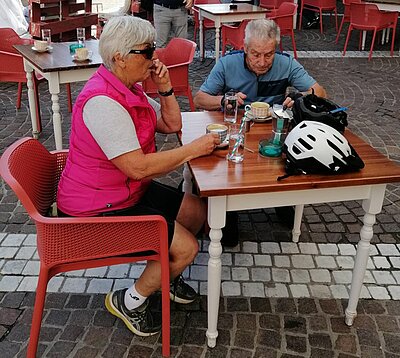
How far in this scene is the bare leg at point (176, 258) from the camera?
246 cm

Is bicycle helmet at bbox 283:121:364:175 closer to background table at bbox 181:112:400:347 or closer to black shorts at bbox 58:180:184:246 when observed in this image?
background table at bbox 181:112:400:347

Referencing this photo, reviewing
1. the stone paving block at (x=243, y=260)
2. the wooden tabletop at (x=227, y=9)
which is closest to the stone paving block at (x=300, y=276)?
the stone paving block at (x=243, y=260)

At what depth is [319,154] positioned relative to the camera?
2.22 meters

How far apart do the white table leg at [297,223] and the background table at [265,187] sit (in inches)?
33.6

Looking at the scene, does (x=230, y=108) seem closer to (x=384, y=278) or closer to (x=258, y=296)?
(x=258, y=296)

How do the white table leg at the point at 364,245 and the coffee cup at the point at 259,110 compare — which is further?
the coffee cup at the point at 259,110

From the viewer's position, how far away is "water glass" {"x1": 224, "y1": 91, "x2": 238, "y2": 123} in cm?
291

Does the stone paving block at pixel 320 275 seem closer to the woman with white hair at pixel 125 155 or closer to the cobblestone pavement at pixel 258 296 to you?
the cobblestone pavement at pixel 258 296

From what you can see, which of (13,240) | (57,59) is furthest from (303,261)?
(57,59)

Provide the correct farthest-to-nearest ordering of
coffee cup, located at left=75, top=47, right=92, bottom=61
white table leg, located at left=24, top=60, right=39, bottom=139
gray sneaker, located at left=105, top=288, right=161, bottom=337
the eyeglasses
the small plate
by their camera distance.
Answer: white table leg, located at left=24, top=60, right=39, bottom=139 → coffee cup, located at left=75, top=47, right=92, bottom=61 → gray sneaker, located at left=105, top=288, right=161, bottom=337 → the small plate → the eyeglasses

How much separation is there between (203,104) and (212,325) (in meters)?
1.57

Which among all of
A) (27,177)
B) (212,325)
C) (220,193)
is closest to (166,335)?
(212,325)

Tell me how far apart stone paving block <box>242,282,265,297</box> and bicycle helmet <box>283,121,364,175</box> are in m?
0.98

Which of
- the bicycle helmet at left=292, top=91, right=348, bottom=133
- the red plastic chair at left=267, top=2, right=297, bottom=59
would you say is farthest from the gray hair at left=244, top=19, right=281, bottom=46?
the red plastic chair at left=267, top=2, right=297, bottom=59
